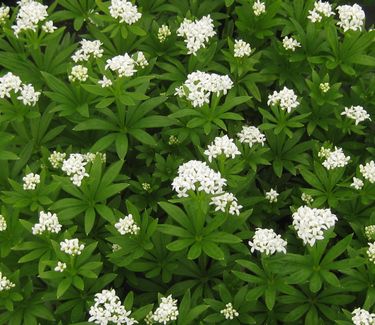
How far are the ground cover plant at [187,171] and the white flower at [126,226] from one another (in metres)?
0.02

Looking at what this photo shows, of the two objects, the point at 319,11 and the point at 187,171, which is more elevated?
the point at 319,11

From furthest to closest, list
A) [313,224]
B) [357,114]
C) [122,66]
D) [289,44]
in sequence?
1. [289,44]
2. [357,114]
3. [122,66]
4. [313,224]

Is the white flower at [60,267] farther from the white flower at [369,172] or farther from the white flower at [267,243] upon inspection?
the white flower at [369,172]

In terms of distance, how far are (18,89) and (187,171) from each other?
243cm

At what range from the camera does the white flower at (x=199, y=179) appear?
512 cm

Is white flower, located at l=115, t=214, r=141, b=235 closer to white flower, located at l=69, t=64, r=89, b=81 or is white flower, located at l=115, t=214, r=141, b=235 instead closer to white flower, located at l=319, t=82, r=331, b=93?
white flower, located at l=69, t=64, r=89, b=81

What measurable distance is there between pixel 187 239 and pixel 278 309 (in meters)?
1.27

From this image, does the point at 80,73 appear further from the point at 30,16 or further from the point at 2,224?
the point at 2,224

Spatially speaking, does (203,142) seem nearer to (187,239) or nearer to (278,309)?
(187,239)

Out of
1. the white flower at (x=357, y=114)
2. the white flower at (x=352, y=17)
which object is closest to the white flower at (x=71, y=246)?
the white flower at (x=357, y=114)

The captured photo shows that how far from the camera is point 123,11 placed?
6.45 metres

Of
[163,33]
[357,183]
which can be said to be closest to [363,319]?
[357,183]

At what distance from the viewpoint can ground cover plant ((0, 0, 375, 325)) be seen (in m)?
5.38

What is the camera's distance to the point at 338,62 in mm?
6793
